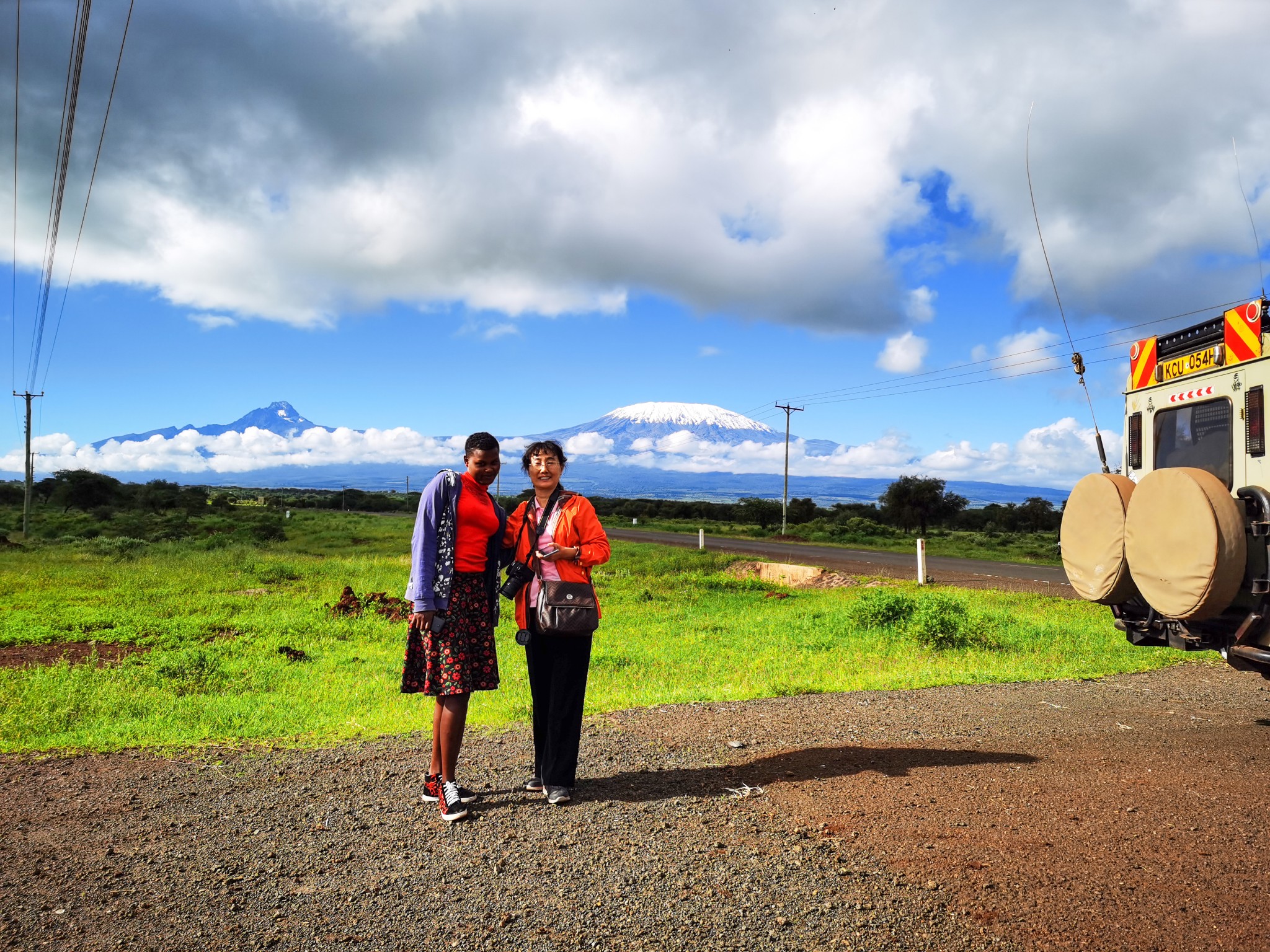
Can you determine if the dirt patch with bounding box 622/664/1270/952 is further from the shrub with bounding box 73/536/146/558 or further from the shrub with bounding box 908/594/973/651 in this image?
the shrub with bounding box 73/536/146/558

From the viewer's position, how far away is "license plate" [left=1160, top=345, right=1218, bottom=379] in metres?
5.61

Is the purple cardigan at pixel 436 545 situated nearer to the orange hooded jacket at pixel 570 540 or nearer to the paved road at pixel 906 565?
the orange hooded jacket at pixel 570 540

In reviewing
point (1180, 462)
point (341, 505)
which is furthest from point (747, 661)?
point (341, 505)

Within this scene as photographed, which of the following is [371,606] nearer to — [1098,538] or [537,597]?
[537,597]

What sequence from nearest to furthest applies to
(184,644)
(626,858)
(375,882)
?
(375,882), (626,858), (184,644)

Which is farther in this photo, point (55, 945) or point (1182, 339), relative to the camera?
point (1182, 339)

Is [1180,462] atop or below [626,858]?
atop

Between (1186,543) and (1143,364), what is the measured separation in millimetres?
2089

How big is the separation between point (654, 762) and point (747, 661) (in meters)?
4.40

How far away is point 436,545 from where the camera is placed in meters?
4.07

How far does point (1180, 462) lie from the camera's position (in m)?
6.01

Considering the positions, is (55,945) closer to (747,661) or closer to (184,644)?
(747,661)

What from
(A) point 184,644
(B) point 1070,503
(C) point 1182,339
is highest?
(C) point 1182,339

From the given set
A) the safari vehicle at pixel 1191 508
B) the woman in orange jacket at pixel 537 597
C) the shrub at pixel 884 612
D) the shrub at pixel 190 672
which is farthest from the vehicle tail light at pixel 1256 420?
the shrub at pixel 190 672
